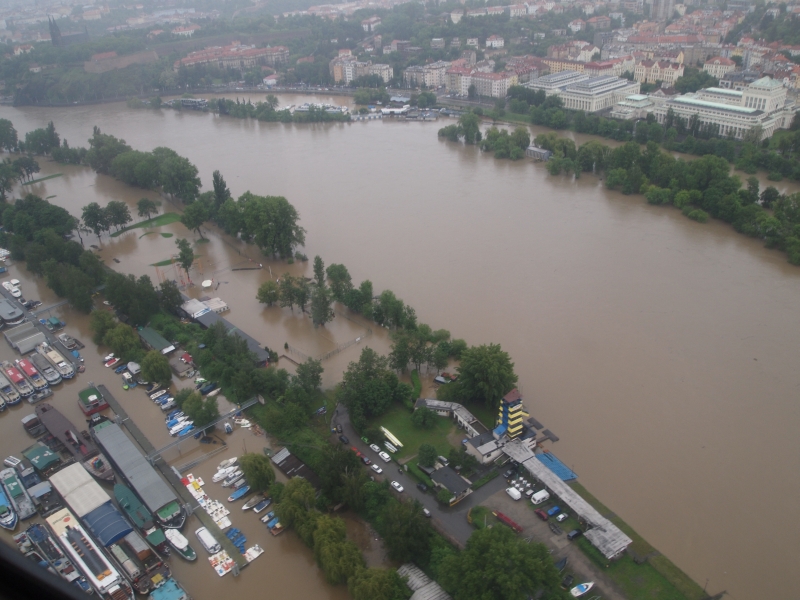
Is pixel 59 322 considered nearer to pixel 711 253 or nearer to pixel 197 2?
pixel 711 253

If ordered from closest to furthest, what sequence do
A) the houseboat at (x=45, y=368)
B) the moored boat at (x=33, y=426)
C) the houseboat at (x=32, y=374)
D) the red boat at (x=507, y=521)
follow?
1. the red boat at (x=507, y=521)
2. the moored boat at (x=33, y=426)
3. the houseboat at (x=32, y=374)
4. the houseboat at (x=45, y=368)

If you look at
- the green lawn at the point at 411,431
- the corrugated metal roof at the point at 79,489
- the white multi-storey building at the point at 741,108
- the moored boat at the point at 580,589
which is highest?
the white multi-storey building at the point at 741,108

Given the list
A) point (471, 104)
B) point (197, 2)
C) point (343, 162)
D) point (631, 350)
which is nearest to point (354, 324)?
point (631, 350)

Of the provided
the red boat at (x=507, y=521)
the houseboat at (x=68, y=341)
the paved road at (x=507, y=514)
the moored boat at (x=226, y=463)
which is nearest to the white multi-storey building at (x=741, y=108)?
the paved road at (x=507, y=514)

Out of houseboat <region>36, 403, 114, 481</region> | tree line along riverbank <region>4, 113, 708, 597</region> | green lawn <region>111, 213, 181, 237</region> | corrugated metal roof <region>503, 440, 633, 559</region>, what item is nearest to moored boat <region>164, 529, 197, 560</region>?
houseboat <region>36, 403, 114, 481</region>

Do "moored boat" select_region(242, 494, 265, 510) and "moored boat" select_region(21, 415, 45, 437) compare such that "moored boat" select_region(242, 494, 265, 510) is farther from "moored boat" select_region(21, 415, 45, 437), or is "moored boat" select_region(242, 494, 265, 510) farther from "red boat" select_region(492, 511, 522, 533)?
"moored boat" select_region(21, 415, 45, 437)

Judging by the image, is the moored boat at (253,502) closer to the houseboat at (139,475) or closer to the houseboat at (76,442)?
the houseboat at (139,475)

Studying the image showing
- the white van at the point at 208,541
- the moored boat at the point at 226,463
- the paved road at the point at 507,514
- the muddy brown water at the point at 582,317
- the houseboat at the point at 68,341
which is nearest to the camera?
the paved road at the point at 507,514
